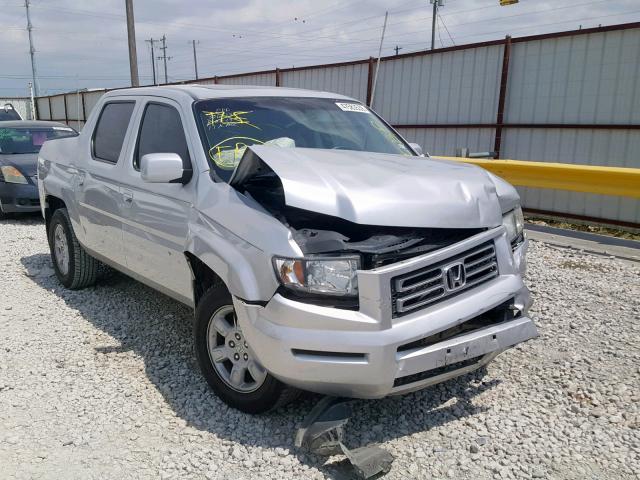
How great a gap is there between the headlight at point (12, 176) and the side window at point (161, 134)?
18.4 feet

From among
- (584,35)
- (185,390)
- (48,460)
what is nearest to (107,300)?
(185,390)

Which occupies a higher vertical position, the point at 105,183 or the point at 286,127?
the point at 286,127

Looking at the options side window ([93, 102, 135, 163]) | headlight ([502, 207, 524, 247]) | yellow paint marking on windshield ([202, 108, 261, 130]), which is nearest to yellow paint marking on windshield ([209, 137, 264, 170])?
yellow paint marking on windshield ([202, 108, 261, 130])

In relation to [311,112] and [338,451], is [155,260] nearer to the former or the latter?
[311,112]

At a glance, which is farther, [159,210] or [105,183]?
[105,183]

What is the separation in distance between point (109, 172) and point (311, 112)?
1.70 m

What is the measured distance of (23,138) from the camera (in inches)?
394

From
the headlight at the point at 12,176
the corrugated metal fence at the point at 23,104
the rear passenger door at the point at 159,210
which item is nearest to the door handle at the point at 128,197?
the rear passenger door at the point at 159,210

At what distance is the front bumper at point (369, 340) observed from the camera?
2.71 m

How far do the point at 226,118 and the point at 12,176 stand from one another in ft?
21.3

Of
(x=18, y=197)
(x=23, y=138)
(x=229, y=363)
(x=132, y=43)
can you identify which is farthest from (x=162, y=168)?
(x=132, y=43)

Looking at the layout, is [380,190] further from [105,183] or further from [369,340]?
[105,183]

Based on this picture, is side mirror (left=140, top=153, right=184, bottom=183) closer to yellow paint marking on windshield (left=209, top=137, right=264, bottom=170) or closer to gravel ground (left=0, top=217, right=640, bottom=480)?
yellow paint marking on windshield (left=209, top=137, right=264, bottom=170)

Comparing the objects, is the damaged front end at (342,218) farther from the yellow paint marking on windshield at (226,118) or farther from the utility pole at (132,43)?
the utility pole at (132,43)
